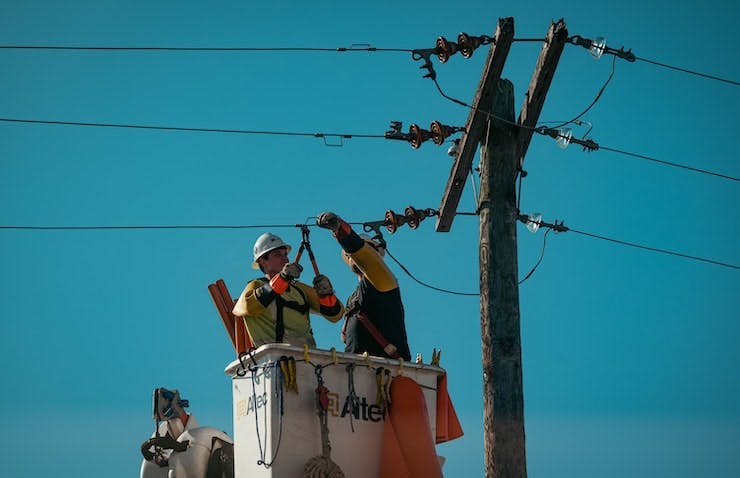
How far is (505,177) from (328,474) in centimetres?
412

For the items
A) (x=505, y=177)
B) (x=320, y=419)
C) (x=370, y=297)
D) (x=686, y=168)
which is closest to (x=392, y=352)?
(x=370, y=297)

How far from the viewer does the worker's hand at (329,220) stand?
43.7 ft

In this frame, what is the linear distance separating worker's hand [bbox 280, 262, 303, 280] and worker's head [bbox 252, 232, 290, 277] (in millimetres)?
825

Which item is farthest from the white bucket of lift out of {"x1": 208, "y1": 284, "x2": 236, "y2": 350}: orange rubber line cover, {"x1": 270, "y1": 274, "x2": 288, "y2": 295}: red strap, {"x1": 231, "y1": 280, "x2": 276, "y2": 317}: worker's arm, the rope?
{"x1": 208, "y1": 284, "x2": 236, "y2": 350}: orange rubber line cover

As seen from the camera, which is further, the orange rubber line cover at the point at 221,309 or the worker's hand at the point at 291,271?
the orange rubber line cover at the point at 221,309

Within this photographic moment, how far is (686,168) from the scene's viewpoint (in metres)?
17.5

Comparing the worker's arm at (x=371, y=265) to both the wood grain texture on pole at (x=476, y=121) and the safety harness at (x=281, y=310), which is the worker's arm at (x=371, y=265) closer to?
the safety harness at (x=281, y=310)

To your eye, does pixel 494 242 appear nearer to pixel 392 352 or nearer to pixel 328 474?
pixel 392 352

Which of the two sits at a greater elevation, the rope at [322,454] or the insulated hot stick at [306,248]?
the insulated hot stick at [306,248]

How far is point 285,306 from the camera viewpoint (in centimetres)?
1362

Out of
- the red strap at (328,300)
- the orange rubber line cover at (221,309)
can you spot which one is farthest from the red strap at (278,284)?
the orange rubber line cover at (221,309)

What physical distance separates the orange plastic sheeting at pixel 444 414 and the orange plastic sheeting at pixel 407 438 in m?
0.41

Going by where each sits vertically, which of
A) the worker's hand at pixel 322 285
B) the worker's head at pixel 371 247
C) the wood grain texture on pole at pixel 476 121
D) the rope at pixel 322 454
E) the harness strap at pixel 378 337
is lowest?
the rope at pixel 322 454

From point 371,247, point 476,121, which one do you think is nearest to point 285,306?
point 371,247
